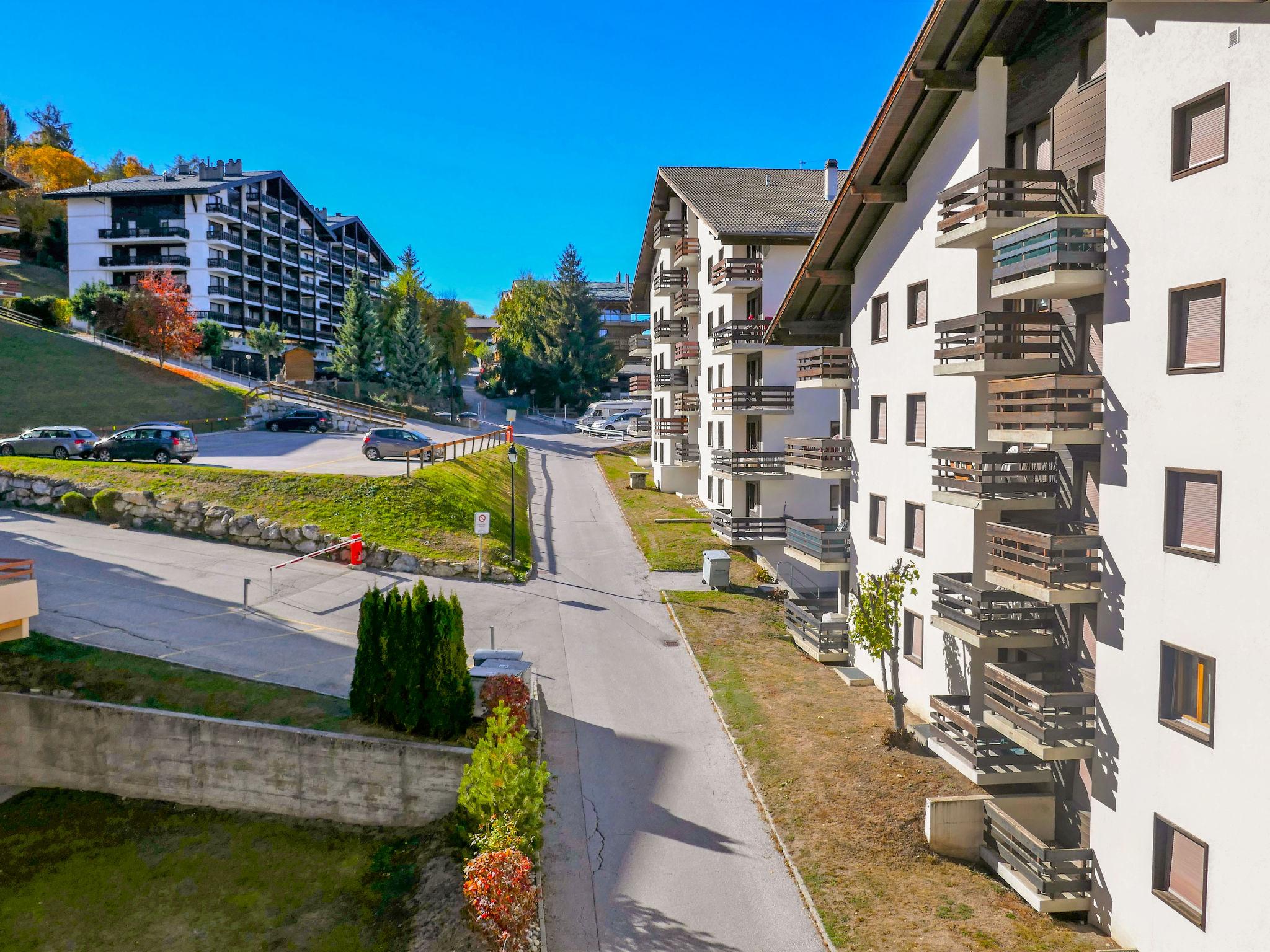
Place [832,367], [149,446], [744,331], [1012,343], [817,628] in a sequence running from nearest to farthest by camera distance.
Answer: [1012,343] < [832,367] < [817,628] < [744,331] < [149,446]

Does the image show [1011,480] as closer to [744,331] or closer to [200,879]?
[200,879]

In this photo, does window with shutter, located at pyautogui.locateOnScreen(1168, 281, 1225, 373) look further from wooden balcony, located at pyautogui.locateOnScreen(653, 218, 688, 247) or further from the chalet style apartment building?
wooden balcony, located at pyautogui.locateOnScreen(653, 218, 688, 247)

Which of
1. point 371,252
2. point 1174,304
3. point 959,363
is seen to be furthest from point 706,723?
point 371,252

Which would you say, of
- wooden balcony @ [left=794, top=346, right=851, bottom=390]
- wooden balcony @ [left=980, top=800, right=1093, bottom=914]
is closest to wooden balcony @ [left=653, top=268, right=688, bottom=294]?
wooden balcony @ [left=794, top=346, right=851, bottom=390]

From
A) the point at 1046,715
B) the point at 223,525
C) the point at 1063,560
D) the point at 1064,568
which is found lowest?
the point at 1046,715

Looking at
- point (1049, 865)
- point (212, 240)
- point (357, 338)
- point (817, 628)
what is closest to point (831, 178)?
point (817, 628)

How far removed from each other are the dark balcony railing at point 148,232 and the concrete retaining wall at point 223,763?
64728 millimetres

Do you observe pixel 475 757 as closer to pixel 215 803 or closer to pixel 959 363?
pixel 215 803

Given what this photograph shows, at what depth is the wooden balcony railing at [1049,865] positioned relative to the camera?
1423cm

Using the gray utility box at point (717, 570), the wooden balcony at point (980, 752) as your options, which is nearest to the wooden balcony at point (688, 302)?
the gray utility box at point (717, 570)

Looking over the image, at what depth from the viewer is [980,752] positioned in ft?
52.6

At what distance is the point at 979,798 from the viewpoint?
1580 cm

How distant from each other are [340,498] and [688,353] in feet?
64.5

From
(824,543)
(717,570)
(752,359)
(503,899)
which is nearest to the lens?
(503,899)
